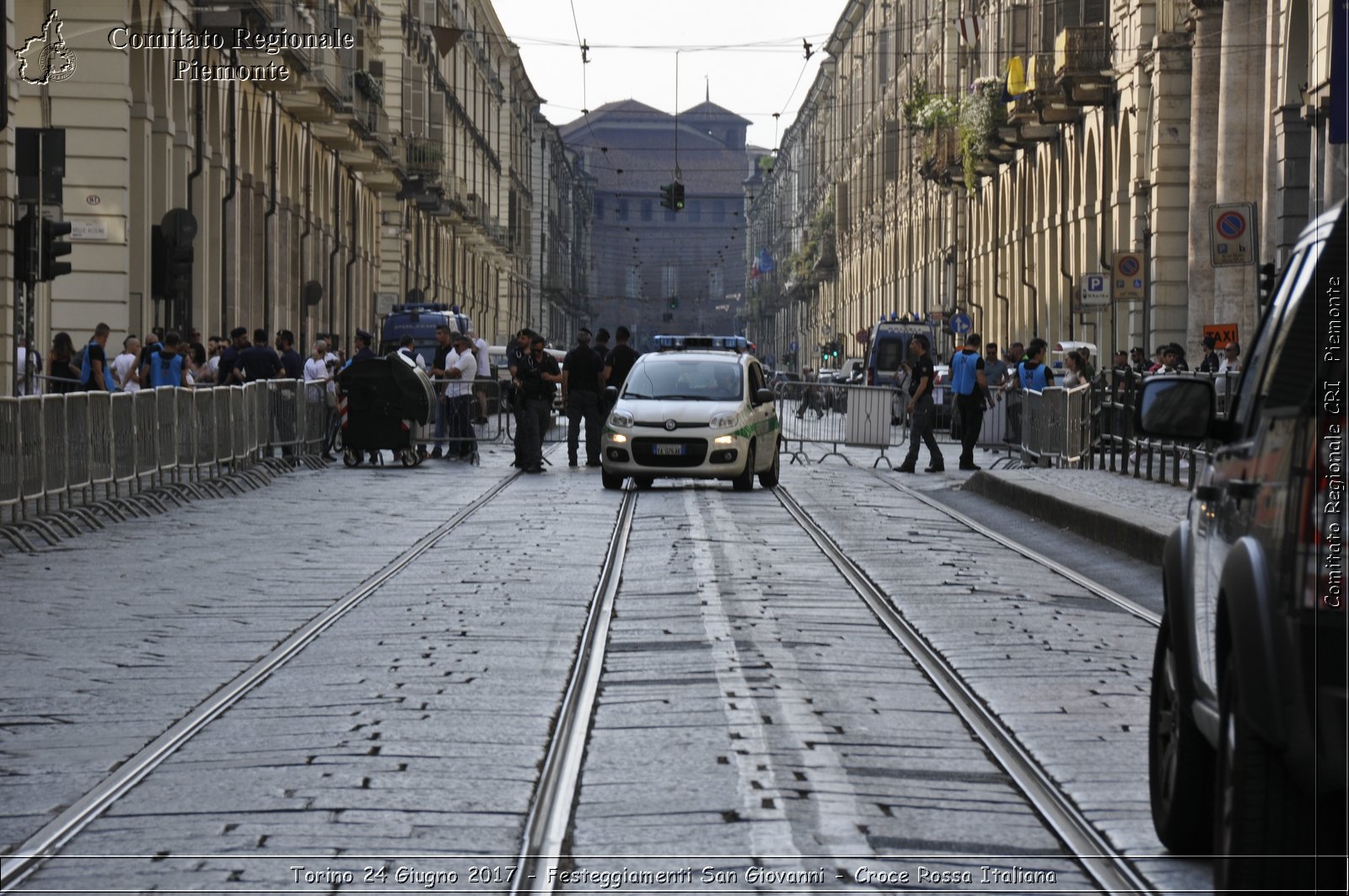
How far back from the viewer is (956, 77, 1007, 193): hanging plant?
5000cm

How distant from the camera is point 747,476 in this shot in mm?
23047

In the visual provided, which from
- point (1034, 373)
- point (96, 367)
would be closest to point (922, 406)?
point (1034, 373)

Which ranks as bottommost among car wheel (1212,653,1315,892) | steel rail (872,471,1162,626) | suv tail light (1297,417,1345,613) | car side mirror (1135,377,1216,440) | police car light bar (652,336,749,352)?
steel rail (872,471,1162,626)

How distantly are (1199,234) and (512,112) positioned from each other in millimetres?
71531

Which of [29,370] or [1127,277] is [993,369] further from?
[29,370]

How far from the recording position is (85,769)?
23.2ft

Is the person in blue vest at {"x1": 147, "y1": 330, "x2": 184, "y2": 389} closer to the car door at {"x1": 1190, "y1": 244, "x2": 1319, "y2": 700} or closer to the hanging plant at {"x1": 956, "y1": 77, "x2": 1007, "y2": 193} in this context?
the car door at {"x1": 1190, "y1": 244, "x2": 1319, "y2": 700}

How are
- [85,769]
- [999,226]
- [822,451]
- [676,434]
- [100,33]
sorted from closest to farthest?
[85,769] < [676,434] < [100,33] < [822,451] < [999,226]

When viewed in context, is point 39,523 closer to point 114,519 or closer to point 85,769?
point 114,519

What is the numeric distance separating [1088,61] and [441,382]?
Answer: 57.6ft

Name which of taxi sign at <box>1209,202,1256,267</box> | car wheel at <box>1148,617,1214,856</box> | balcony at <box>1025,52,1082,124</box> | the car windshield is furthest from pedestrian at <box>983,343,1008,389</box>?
car wheel at <box>1148,617,1214,856</box>

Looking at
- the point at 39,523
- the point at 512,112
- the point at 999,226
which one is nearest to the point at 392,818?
the point at 39,523

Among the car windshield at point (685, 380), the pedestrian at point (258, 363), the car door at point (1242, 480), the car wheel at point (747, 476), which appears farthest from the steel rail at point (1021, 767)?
the pedestrian at point (258, 363)

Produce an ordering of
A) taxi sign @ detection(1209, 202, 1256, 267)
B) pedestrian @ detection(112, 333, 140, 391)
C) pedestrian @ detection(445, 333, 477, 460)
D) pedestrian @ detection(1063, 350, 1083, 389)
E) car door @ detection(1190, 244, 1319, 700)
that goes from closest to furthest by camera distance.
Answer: car door @ detection(1190, 244, 1319, 700) < taxi sign @ detection(1209, 202, 1256, 267) < pedestrian @ detection(112, 333, 140, 391) < pedestrian @ detection(1063, 350, 1083, 389) < pedestrian @ detection(445, 333, 477, 460)
